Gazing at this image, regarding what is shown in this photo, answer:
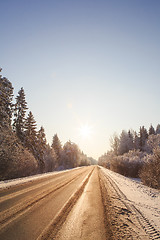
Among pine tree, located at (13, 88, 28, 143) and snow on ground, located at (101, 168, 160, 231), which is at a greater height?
pine tree, located at (13, 88, 28, 143)

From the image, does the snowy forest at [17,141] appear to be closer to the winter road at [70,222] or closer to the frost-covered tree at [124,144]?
the winter road at [70,222]

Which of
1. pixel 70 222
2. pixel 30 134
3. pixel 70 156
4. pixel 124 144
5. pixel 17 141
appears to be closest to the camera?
pixel 70 222

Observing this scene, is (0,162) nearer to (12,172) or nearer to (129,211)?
(12,172)

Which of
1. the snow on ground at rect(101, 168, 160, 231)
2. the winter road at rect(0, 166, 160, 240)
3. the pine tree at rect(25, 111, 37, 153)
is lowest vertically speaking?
the snow on ground at rect(101, 168, 160, 231)

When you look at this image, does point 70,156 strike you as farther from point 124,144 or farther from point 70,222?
point 70,222

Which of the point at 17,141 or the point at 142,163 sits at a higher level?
the point at 17,141

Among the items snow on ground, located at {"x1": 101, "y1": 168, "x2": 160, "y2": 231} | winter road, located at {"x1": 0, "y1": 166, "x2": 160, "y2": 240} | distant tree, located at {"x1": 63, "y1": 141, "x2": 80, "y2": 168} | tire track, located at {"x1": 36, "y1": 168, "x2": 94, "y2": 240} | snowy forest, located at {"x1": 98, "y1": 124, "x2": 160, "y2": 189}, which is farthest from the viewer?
distant tree, located at {"x1": 63, "y1": 141, "x2": 80, "y2": 168}

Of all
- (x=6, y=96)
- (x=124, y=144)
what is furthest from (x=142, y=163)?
(x=124, y=144)

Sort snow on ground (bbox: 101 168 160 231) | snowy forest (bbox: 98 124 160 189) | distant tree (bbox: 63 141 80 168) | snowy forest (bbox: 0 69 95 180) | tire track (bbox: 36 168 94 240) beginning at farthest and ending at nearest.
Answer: distant tree (bbox: 63 141 80 168), snowy forest (bbox: 0 69 95 180), snowy forest (bbox: 98 124 160 189), snow on ground (bbox: 101 168 160 231), tire track (bbox: 36 168 94 240)

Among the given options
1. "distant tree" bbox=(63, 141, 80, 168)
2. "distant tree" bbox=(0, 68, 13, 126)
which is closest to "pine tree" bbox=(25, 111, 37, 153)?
"distant tree" bbox=(0, 68, 13, 126)

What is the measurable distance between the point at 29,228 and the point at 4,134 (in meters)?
14.6

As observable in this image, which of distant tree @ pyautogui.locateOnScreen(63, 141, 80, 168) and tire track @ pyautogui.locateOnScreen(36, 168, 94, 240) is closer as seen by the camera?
tire track @ pyautogui.locateOnScreen(36, 168, 94, 240)

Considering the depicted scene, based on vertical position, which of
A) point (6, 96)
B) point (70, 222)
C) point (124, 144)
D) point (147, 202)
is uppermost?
point (6, 96)

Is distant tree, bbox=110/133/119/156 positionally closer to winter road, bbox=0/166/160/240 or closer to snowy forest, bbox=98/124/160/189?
snowy forest, bbox=98/124/160/189
